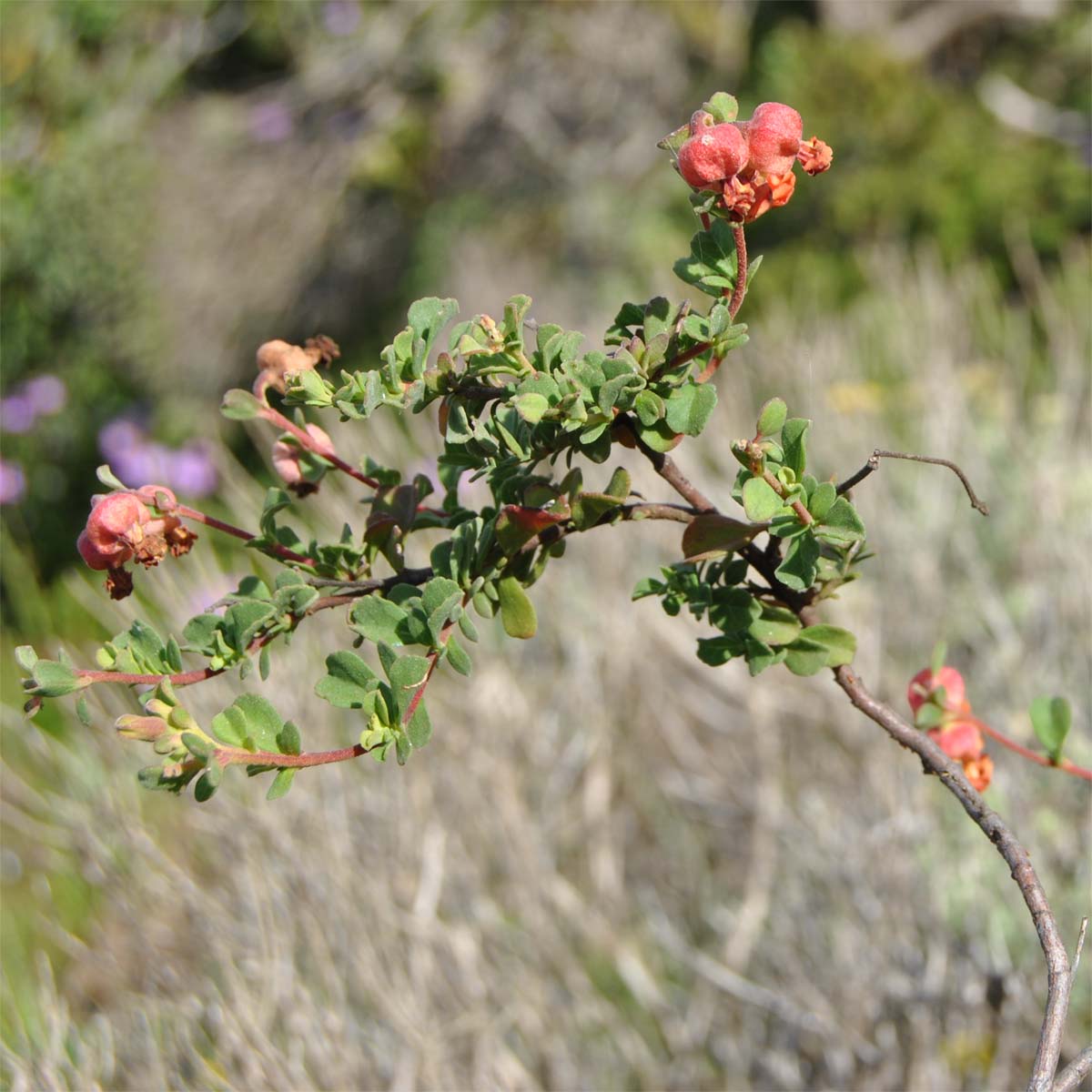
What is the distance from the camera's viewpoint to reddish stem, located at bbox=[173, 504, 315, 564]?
33.4 inches

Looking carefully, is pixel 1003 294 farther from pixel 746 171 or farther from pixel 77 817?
pixel 746 171

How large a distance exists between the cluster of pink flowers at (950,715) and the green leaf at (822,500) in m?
0.32

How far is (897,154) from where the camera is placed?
6078 millimetres

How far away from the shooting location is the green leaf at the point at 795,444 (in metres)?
0.80

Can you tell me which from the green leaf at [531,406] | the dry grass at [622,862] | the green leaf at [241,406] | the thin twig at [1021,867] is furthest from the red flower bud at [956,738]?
the dry grass at [622,862]

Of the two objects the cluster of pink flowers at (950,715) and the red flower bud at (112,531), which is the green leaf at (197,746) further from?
the cluster of pink flowers at (950,715)

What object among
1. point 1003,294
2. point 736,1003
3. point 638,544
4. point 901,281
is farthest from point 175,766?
point 1003,294

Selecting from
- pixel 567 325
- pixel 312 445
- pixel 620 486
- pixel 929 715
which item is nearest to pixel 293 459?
pixel 312 445

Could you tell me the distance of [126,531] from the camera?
80cm

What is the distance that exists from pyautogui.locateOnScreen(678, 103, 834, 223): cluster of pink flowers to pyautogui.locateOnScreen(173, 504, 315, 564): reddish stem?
15.0 inches

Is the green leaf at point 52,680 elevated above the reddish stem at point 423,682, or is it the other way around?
the green leaf at point 52,680

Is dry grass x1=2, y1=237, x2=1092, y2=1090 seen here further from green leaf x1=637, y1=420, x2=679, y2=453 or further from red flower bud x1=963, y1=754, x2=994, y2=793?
green leaf x1=637, y1=420, x2=679, y2=453

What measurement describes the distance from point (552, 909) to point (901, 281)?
3.18 meters

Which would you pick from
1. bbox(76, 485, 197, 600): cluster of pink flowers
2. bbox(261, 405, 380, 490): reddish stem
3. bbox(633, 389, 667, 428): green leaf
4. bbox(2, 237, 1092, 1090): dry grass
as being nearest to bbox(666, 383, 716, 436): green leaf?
bbox(633, 389, 667, 428): green leaf
